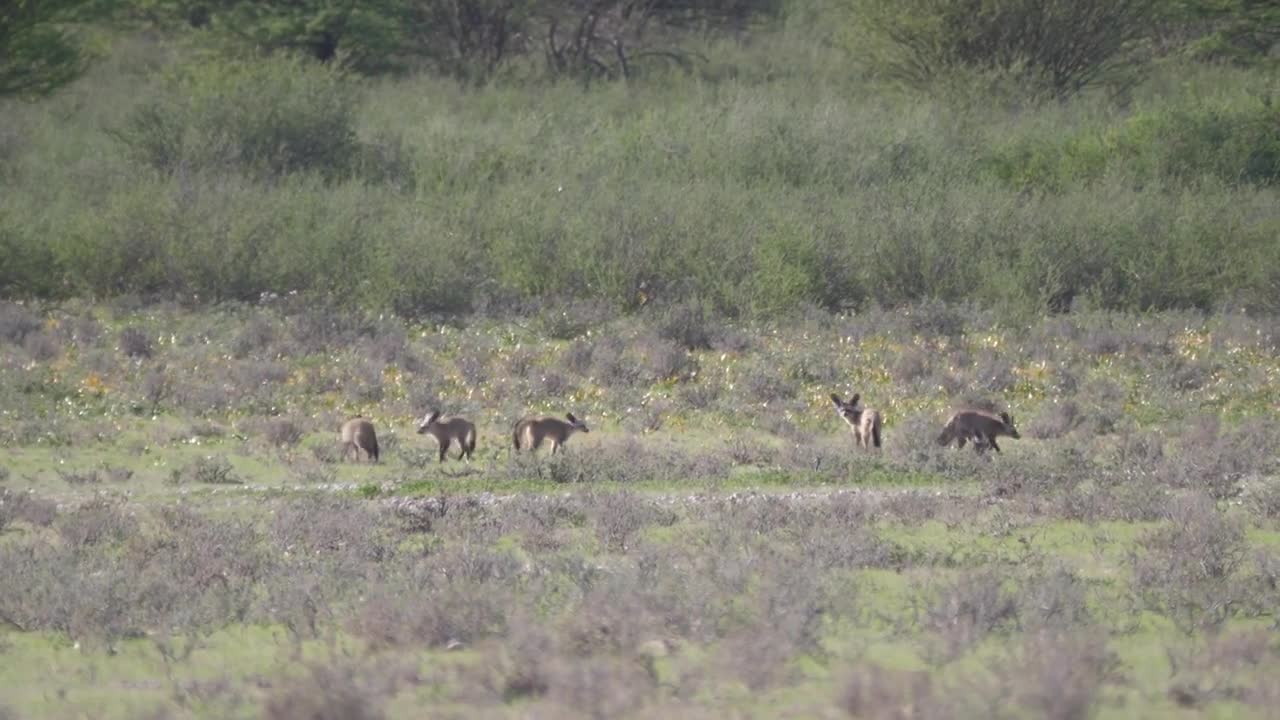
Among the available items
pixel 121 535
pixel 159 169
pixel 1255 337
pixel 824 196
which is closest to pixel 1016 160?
pixel 824 196

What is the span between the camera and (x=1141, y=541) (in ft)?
34.2

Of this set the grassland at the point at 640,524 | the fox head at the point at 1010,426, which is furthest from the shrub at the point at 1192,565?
the fox head at the point at 1010,426

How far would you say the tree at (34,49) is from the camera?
79.9 feet

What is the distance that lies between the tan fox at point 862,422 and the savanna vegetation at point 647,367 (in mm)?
409

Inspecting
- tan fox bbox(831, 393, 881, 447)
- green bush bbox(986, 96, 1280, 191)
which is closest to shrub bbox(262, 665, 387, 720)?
tan fox bbox(831, 393, 881, 447)

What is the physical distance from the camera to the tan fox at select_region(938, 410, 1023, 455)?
537 inches

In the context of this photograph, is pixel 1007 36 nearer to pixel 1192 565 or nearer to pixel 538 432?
pixel 538 432

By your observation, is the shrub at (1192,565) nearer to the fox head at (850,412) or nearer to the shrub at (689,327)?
the fox head at (850,412)

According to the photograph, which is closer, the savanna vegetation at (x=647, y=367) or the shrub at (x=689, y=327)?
the savanna vegetation at (x=647, y=367)

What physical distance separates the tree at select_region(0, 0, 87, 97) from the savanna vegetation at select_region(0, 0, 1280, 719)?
0.08 m

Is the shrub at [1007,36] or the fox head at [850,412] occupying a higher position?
the shrub at [1007,36]

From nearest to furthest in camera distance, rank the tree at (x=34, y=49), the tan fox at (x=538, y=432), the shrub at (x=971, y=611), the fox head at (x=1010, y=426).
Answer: the shrub at (x=971, y=611) → the tan fox at (x=538, y=432) → the fox head at (x=1010, y=426) → the tree at (x=34, y=49)

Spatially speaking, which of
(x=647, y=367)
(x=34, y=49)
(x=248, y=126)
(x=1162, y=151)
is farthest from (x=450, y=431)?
(x=1162, y=151)

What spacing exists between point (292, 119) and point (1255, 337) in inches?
633
